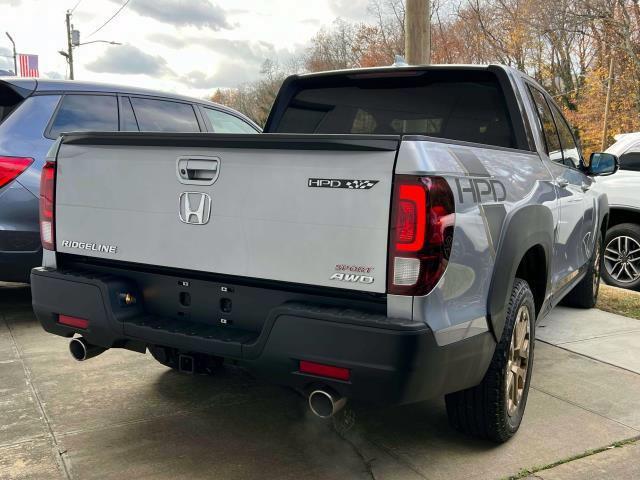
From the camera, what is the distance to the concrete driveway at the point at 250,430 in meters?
2.80

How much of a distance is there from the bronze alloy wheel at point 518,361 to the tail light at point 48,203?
2339 mm

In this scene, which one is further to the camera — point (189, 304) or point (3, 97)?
point (3, 97)

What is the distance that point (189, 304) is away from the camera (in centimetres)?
279

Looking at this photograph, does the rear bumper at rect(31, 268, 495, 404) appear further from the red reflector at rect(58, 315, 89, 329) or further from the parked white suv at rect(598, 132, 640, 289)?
the parked white suv at rect(598, 132, 640, 289)

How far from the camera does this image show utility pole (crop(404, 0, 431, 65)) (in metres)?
7.28

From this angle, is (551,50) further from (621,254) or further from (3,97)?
(3,97)

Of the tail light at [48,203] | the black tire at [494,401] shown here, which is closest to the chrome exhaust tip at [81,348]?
the tail light at [48,203]

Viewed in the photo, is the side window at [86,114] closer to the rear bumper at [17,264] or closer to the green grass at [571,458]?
the rear bumper at [17,264]

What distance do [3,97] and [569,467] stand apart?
472cm

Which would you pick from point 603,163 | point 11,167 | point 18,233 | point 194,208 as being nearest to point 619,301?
point 603,163

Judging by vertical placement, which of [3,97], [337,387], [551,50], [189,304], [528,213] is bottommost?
[337,387]

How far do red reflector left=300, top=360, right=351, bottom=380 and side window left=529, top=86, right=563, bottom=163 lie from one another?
7.70 feet

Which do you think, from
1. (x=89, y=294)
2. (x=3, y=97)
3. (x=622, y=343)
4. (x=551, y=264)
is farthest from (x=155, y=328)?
(x=622, y=343)

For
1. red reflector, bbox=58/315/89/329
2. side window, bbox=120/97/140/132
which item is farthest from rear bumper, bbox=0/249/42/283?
red reflector, bbox=58/315/89/329
